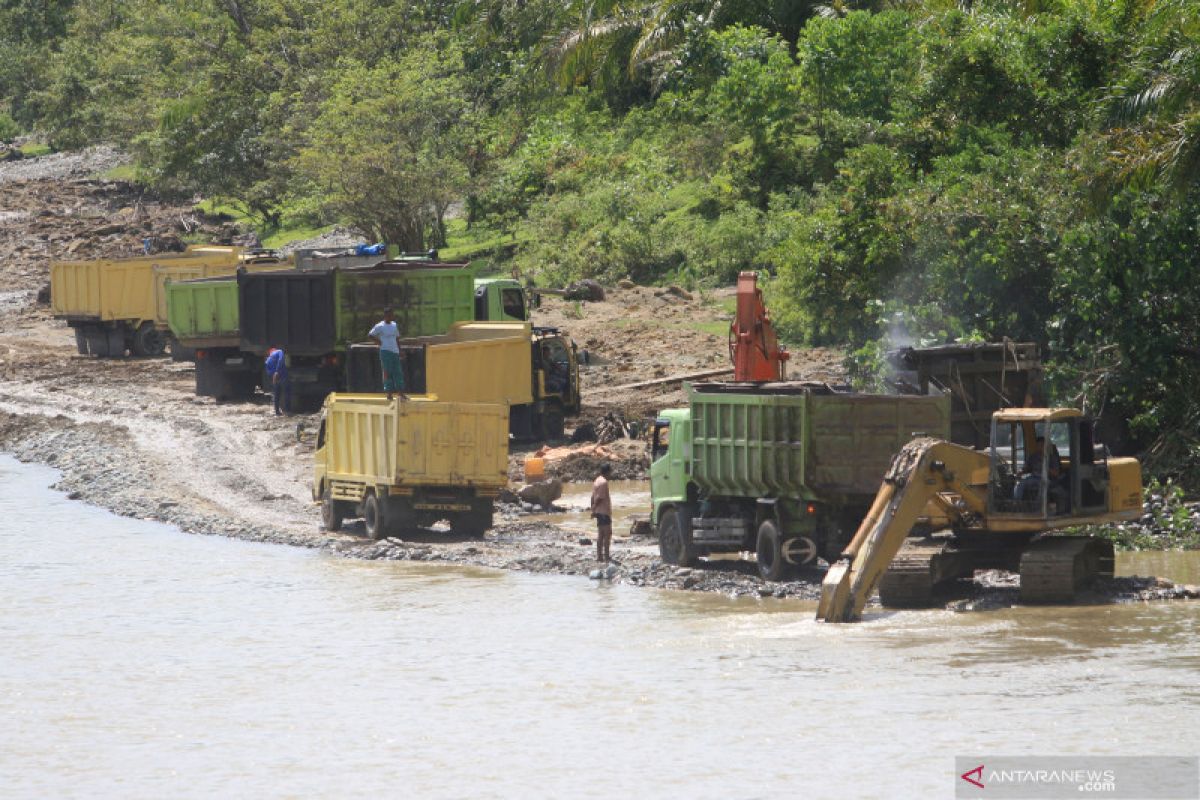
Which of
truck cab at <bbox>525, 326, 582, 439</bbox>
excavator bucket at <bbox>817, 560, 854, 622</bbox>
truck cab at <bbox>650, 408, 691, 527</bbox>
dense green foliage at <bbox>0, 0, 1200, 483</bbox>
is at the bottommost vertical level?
excavator bucket at <bbox>817, 560, 854, 622</bbox>

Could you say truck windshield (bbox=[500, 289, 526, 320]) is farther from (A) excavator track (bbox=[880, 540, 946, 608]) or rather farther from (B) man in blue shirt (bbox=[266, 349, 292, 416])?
(A) excavator track (bbox=[880, 540, 946, 608])

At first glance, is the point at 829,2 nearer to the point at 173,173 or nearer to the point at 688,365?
the point at 688,365

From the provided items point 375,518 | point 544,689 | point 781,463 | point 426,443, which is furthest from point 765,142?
point 544,689

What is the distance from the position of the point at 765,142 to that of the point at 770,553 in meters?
23.6

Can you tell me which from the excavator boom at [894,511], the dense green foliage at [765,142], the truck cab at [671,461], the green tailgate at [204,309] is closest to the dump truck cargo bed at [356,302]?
the green tailgate at [204,309]

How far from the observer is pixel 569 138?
52281 millimetres

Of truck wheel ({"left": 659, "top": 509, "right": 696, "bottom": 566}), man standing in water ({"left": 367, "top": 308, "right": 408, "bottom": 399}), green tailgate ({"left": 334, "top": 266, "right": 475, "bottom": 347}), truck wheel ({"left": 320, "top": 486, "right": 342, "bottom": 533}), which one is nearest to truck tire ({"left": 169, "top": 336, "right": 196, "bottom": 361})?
green tailgate ({"left": 334, "top": 266, "right": 475, "bottom": 347})

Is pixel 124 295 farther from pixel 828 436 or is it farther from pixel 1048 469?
pixel 1048 469

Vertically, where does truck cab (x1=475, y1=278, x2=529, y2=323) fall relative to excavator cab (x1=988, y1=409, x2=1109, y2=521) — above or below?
above

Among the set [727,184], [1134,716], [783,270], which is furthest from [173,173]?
[1134,716]

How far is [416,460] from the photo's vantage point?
23.8 metres

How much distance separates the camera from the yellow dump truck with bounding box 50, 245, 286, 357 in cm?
4256

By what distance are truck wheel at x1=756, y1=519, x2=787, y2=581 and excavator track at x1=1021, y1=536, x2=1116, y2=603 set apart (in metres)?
2.67

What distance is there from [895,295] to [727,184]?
14.6m
